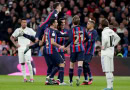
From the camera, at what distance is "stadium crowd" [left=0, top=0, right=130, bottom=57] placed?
23516mm

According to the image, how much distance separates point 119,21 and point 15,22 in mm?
6011

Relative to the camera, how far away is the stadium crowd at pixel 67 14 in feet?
77.2

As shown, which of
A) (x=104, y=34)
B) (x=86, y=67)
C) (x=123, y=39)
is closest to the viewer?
(x=104, y=34)

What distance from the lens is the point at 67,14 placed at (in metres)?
25.1

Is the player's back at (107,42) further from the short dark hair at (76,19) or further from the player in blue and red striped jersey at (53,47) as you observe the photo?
the player in blue and red striped jersey at (53,47)

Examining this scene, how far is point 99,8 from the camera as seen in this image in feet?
83.1

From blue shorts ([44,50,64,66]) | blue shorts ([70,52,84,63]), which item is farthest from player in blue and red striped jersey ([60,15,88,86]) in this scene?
blue shorts ([44,50,64,66])

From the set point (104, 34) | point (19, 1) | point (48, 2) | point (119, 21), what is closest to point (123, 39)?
point (119, 21)

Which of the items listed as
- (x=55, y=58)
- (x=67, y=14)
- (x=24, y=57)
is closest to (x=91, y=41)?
(x=55, y=58)

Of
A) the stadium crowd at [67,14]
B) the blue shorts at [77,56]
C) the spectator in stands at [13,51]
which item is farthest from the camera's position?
the stadium crowd at [67,14]

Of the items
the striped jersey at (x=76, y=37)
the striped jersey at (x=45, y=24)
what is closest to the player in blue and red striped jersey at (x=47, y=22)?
the striped jersey at (x=45, y=24)

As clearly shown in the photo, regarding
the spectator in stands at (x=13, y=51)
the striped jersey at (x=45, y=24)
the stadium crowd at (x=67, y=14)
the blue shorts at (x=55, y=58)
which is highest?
the stadium crowd at (x=67, y=14)

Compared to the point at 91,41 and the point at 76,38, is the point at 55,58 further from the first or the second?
the point at 91,41

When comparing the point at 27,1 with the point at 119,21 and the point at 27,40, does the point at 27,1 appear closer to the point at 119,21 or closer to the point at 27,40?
the point at 119,21
